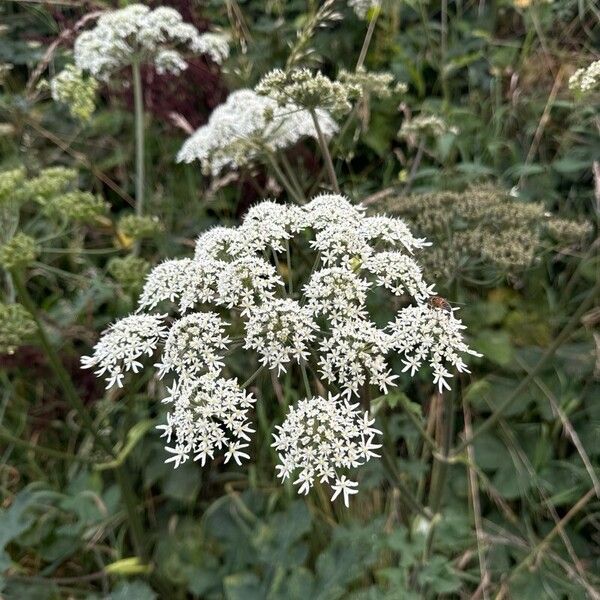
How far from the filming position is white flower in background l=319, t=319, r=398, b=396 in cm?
166

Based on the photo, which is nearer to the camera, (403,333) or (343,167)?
(403,333)

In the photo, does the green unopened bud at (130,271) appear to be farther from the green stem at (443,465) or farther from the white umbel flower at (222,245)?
the green stem at (443,465)

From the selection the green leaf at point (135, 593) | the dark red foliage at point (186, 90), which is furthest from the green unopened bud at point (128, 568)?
the dark red foliage at point (186, 90)

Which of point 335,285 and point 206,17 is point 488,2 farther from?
point 335,285

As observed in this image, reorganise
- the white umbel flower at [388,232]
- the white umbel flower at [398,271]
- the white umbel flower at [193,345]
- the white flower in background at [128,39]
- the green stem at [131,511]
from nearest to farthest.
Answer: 1. the white umbel flower at [193,345]
2. the white umbel flower at [398,271]
3. the white umbel flower at [388,232]
4. the green stem at [131,511]
5. the white flower in background at [128,39]

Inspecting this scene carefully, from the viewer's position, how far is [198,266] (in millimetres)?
1841

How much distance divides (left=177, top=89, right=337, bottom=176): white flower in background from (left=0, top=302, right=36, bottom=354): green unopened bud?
3.12ft

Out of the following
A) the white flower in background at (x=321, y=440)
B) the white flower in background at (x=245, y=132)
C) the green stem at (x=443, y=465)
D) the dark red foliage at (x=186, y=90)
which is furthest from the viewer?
the dark red foliage at (x=186, y=90)

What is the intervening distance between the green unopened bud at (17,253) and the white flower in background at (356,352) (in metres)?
1.16

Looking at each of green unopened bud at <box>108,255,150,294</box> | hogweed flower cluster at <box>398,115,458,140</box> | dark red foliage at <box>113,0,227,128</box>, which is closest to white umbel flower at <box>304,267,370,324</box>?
green unopened bud at <box>108,255,150,294</box>

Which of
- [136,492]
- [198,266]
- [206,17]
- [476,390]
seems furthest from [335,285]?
[206,17]

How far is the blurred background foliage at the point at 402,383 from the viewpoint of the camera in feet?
8.05

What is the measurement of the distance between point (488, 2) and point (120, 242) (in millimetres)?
2676

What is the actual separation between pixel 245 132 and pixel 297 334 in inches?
54.3
